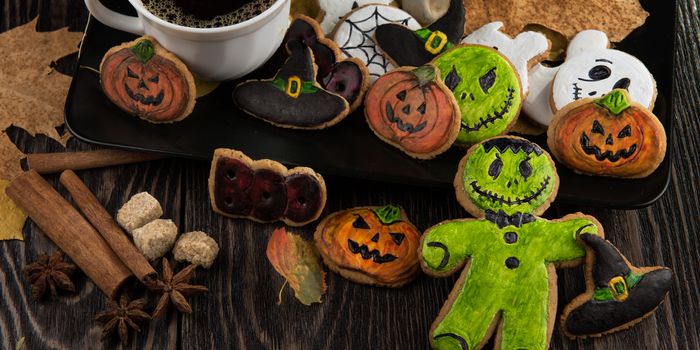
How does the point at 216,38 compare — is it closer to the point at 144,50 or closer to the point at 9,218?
the point at 144,50

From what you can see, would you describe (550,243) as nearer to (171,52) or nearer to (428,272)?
(428,272)

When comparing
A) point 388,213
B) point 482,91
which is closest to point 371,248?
point 388,213

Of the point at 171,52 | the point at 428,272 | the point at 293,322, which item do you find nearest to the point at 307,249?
the point at 293,322

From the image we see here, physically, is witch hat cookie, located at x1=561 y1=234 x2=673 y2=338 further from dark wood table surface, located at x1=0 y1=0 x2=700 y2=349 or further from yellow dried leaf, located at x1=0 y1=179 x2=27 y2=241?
yellow dried leaf, located at x1=0 y1=179 x2=27 y2=241

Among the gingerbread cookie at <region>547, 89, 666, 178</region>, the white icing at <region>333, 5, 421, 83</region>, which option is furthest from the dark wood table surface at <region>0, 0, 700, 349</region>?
the white icing at <region>333, 5, 421, 83</region>

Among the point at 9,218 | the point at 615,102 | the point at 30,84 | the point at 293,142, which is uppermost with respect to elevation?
the point at 615,102

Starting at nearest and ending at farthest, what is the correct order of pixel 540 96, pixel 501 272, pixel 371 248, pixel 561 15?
pixel 501 272
pixel 371 248
pixel 540 96
pixel 561 15

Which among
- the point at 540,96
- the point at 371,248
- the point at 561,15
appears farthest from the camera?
the point at 561,15
